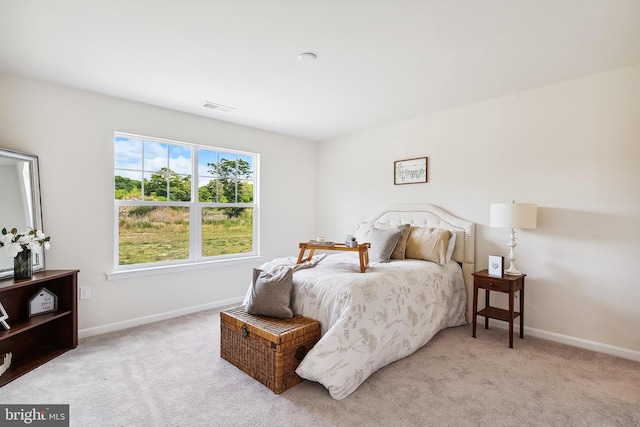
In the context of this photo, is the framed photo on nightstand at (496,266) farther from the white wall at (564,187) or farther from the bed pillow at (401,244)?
the bed pillow at (401,244)

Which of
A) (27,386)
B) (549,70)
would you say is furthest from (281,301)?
(549,70)

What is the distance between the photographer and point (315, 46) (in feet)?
7.59

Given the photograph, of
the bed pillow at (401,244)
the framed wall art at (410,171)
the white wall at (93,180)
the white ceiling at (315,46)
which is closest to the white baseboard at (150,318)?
the white wall at (93,180)

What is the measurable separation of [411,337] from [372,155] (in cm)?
261

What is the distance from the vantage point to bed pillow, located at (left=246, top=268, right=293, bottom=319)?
2.45 m

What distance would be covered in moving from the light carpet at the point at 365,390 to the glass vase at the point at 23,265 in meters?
0.72

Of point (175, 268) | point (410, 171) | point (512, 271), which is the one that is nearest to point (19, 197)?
point (175, 268)

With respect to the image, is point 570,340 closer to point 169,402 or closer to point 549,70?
point 549,70

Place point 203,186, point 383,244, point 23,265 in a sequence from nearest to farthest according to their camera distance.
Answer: point 23,265 → point 383,244 → point 203,186

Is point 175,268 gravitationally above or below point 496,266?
below

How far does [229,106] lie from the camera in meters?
3.60

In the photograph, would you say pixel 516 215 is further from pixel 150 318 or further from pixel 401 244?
pixel 150 318

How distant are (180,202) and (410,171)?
283 centimetres

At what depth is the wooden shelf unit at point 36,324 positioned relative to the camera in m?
2.43
